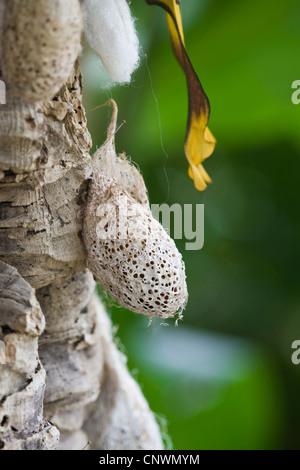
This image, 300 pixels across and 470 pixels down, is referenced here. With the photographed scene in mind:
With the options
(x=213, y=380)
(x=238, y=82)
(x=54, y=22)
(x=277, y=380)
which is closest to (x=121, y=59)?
(x=54, y=22)

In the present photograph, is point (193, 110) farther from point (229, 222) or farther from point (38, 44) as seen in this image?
point (229, 222)

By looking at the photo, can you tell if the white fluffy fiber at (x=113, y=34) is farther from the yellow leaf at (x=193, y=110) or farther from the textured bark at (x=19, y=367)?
the textured bark at (x=19, y=367)

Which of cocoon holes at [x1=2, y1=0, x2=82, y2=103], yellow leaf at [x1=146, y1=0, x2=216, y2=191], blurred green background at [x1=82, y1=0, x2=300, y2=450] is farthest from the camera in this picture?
blurred green background at [x1=82, y1=0, x2=300, y2=450]

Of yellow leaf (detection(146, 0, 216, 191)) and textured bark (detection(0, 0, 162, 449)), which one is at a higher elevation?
yellow leaf (detection(146, 0, 216, 191))

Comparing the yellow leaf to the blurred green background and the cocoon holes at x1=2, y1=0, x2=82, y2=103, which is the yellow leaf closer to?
the cocoon holes at x1=2, y1=0, x2=82, y2=103


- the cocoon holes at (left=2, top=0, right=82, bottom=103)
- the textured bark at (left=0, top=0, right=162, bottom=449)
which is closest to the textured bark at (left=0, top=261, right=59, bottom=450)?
the textured bark at (left=0, top=0, right=162, bottom=449)

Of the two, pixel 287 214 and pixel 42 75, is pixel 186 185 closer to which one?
pixel 287 214

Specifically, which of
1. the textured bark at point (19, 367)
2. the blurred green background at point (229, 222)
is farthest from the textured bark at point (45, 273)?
the blurred green background at point (229, 222)
